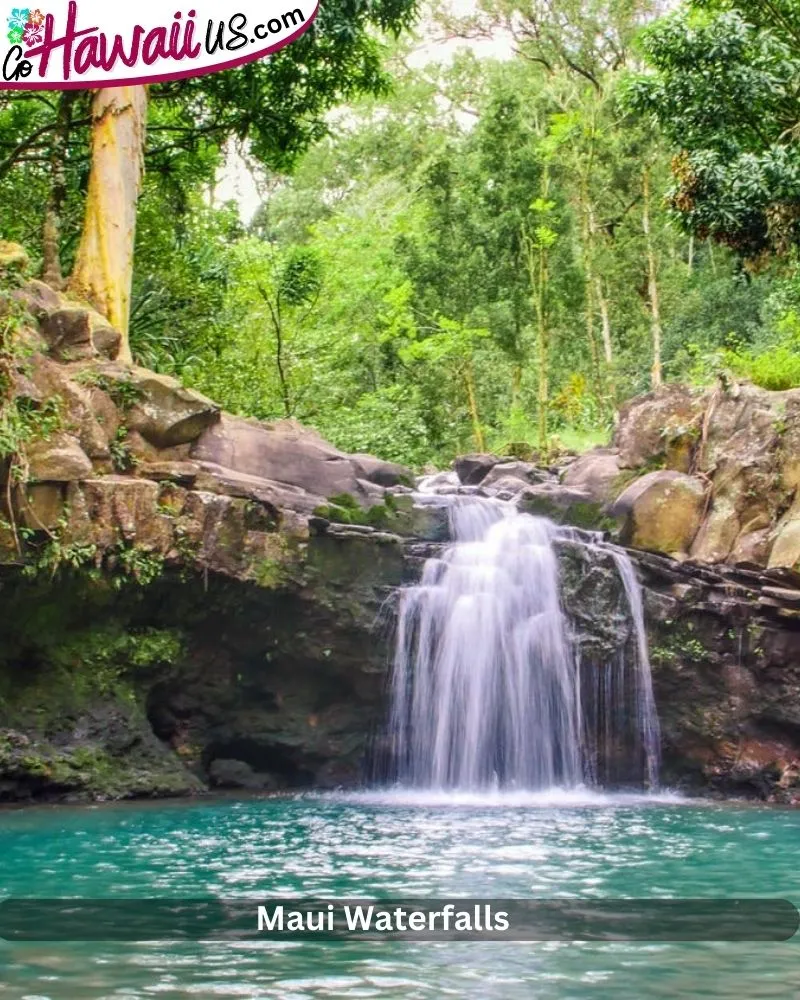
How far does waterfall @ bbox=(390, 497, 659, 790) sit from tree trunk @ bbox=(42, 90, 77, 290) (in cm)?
667

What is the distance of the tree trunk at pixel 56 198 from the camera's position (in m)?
18.0

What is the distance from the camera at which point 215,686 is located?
1695cm

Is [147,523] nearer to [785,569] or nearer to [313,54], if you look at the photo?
[785,569]

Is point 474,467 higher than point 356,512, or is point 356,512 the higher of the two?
point 474,467

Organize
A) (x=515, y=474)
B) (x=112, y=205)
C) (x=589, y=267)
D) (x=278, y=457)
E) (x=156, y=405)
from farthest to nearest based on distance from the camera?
(x=589, y=267), (x=515, y=474), (x=112, y=205), (x=278, y=457), (x=156, y=405)

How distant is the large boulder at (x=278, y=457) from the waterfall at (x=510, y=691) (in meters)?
1.82

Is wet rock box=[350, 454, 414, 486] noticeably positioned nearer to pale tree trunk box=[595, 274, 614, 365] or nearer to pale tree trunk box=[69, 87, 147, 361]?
pale tree trunk box=[69, 87, 147, 361]

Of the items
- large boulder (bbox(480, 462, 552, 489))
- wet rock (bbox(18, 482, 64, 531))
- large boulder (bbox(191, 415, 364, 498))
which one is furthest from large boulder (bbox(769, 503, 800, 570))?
wet rock (bbox(18, 482, 64, 531))

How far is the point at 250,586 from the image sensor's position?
16141 millimetres

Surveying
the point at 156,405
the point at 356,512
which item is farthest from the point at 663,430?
the point at 156,405

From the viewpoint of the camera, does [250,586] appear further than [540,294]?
No

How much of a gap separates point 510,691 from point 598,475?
437 cm

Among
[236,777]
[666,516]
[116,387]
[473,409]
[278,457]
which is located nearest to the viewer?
[116,387]

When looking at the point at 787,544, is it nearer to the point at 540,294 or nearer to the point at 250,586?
the point at 250,586
